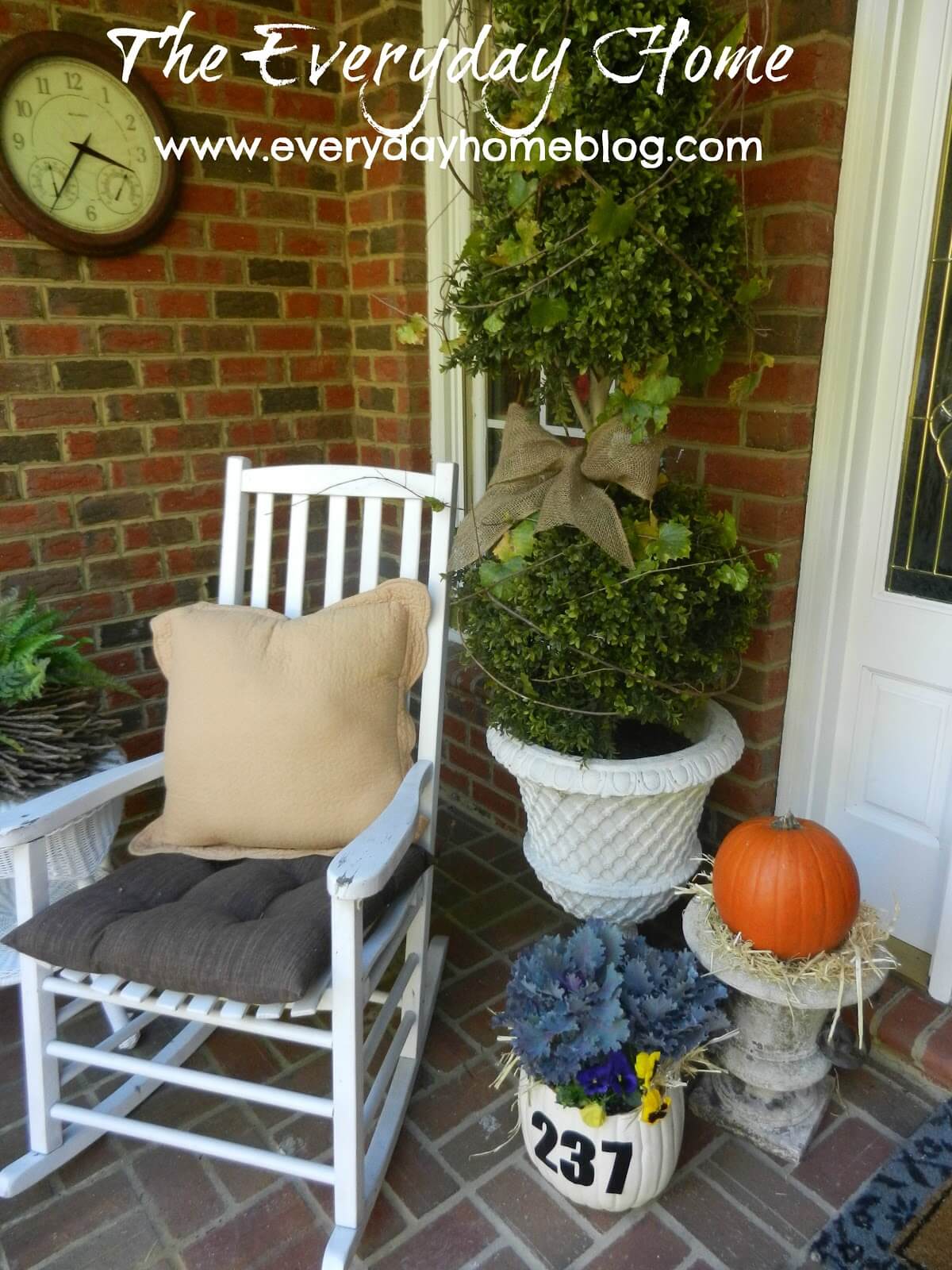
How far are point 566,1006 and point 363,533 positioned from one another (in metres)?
1.02

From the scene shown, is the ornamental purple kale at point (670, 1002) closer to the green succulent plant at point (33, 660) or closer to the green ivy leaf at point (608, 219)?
the green ivy leaf at point (608, 219)

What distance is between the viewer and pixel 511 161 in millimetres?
1392

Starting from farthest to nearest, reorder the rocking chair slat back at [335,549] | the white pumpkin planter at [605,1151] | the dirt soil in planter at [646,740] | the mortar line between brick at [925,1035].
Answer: the rocking chair slat back at [335,549] → the dirt soil in planter at [646,740] → the mortar line between brick at [925,1035] → the white pumpkin planter at [605,1151]

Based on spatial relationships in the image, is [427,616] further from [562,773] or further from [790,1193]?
[790,1193]

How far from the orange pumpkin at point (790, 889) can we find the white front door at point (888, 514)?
425mm

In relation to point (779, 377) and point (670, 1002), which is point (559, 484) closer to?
point (779, 377)

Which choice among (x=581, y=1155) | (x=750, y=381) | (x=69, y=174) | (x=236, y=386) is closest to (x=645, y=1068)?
(x=581, y=1155)

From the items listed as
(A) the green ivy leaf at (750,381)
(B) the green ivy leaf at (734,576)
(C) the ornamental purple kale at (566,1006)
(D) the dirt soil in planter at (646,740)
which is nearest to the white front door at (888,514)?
(A) the green ivy leaf at (750,381)

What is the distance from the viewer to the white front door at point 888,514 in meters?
1.60

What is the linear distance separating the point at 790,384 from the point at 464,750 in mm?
1420

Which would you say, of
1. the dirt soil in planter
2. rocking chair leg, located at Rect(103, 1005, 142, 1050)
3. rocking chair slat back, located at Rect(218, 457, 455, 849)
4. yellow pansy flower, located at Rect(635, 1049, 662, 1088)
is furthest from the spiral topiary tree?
rocking chair leg, located at Rect(103, 1005, 142, 1050)

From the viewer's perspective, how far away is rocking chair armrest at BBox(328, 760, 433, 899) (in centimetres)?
126

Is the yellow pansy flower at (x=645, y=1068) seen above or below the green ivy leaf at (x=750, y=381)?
below

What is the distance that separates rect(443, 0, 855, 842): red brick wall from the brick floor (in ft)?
1.99
